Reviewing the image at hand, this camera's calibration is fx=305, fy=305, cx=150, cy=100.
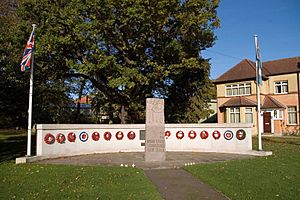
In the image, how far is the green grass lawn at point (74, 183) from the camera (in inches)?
283

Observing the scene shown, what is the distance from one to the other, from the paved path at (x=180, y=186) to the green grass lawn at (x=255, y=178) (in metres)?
0.29

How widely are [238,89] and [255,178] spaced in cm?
2837

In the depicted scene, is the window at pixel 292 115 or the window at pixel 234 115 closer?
the window at pixel 292 115

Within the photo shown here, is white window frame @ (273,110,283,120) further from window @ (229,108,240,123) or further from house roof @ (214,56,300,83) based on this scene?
house roof @ (214,56,300,83)

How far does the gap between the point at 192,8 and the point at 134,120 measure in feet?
35.5

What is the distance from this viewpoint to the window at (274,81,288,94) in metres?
34.7

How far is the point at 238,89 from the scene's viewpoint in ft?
119

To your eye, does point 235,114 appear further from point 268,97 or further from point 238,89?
point 268,97

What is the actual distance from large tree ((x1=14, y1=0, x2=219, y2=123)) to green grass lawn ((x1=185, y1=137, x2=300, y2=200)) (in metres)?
9.30

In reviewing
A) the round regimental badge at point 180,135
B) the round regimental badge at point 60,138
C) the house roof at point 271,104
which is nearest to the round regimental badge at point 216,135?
the round regimental badge at point 180,135

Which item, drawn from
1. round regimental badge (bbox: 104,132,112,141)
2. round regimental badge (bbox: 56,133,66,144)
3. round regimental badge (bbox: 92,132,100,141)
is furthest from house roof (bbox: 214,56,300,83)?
round regimental badge (bbox: 56,133,66,144)

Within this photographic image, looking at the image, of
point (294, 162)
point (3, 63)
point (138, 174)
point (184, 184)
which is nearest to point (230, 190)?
point (184, 184)

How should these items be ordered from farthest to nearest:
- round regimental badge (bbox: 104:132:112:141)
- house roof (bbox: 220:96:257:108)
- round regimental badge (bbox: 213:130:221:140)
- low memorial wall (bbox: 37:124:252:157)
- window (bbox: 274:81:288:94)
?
window (bbox: 274:81:288:94) < house roof (bbox: 220:96:257:108) < round regimental badge (bbox: 213:130:221:140) < round regimental badge (bbox: 104:132:112:141) < low memorial wall (bbox: 37:124:252:157)

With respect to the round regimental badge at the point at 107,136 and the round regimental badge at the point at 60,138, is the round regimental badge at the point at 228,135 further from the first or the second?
the round regimental badge at the point at 60,138
